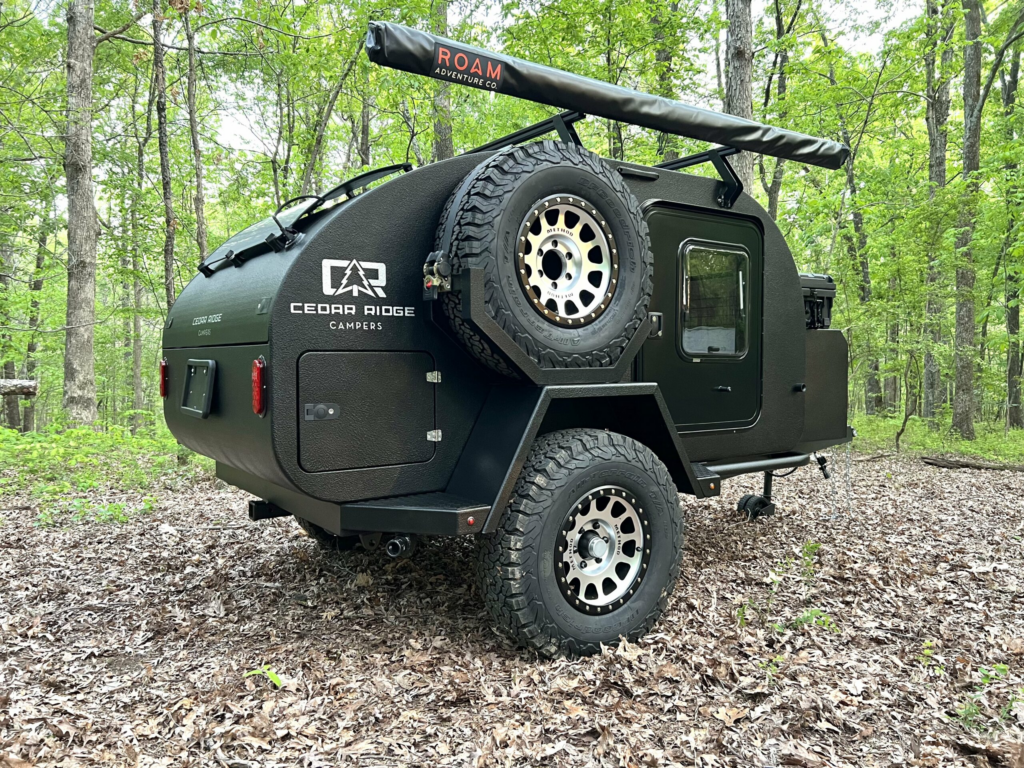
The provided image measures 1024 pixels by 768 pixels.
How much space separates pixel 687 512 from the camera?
6281 mm

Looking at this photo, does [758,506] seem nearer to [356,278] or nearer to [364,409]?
[364,409]

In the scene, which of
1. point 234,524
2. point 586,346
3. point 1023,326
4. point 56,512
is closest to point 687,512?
point 586,346

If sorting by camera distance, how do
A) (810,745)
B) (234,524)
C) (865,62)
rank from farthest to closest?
(865,62)
(234,524)
(810,745)

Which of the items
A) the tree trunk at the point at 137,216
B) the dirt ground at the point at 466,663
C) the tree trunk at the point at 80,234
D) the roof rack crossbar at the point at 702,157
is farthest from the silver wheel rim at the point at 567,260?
the tree trunk at the point at 80,234

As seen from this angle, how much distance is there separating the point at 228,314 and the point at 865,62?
1664cm

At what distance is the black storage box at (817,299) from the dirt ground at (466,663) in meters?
1.81

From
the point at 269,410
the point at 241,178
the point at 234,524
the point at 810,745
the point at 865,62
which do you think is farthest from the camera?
the point at 865,62

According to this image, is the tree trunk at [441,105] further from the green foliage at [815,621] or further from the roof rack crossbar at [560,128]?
the green foliage at [815,621]

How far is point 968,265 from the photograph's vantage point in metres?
10.7

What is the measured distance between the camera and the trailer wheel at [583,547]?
10.3 ft

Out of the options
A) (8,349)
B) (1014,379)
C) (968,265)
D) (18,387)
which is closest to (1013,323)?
(1014,379)

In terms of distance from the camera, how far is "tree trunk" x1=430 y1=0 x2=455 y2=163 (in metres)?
9.66

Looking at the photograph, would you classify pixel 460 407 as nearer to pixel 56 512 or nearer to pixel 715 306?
pixel 715 306

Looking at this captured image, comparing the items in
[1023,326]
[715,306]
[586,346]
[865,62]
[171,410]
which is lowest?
[171,410]
